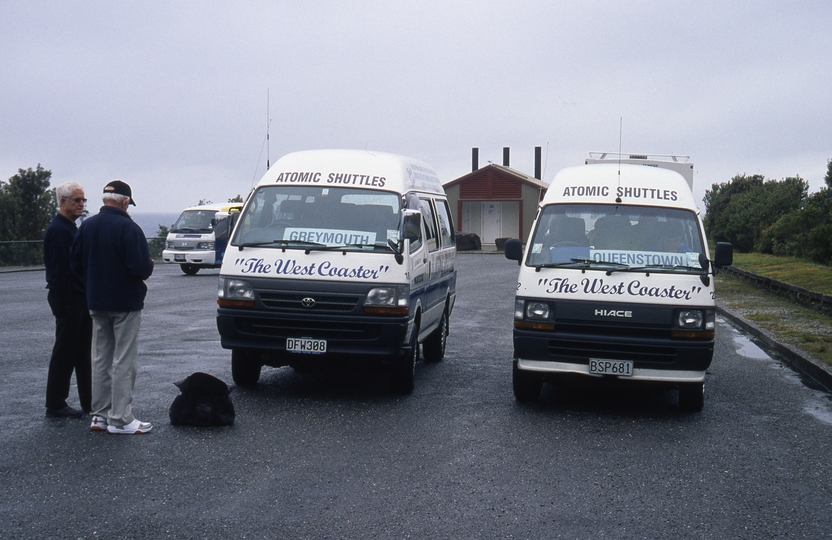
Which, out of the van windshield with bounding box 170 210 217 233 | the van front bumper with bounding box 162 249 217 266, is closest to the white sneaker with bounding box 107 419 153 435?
the van front bumper with bounding box 162 249 217 266

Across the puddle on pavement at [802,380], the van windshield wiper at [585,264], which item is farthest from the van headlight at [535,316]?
the puddle on pavement at [802,380]

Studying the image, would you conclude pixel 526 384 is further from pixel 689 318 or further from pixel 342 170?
pixel 342 170

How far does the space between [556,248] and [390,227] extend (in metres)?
1.69

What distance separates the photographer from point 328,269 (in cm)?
841

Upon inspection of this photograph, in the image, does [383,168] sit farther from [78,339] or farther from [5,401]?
[5,401]

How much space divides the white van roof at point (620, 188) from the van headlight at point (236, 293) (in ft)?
10.3

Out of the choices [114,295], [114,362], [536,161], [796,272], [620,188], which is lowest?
[796,272]

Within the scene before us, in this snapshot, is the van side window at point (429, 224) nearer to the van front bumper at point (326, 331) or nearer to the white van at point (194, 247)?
the van front bumper at point (326, 331)

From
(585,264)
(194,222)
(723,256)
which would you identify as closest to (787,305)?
(723,256)

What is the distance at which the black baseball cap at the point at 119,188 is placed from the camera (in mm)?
7000

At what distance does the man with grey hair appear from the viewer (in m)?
7.26

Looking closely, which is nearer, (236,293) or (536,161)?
(236,293)

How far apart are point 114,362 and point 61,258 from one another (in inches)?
39.9

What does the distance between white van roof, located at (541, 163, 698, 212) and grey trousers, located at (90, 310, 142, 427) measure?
436 centimetres
